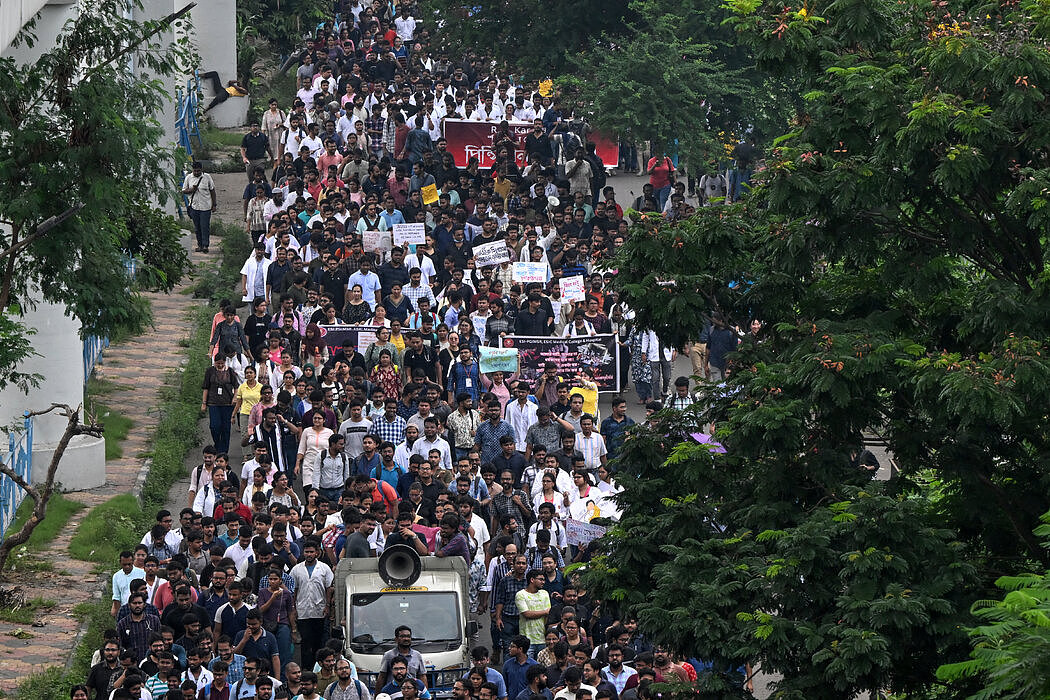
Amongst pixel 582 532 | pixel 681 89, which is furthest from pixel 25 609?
pixel 681 89

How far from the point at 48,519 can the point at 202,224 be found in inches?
427

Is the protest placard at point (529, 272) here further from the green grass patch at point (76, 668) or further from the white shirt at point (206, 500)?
the green grass patch at point (76, 668)

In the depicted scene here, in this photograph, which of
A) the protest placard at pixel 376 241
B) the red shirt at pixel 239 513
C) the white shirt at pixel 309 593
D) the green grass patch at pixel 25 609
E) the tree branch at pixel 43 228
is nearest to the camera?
the tree branch at pixel 43 228

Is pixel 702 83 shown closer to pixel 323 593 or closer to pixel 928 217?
pixel 323 593

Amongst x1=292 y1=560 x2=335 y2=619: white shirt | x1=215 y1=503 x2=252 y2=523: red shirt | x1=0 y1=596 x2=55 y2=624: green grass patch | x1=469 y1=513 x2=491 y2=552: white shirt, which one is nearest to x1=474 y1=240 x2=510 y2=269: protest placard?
x1=469 y1=513 x2=491 y2=552: white shirt

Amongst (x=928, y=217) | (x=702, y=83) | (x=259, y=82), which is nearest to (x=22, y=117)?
(x=928, y=217)

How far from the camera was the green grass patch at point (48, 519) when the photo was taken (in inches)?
782

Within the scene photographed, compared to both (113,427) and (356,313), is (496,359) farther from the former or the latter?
(113,427)

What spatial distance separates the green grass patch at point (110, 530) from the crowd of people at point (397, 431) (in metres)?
0.60

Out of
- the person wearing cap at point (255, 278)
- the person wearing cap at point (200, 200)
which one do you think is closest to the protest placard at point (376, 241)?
the person wearing cap at point (255, 278)

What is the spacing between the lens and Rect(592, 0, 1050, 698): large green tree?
1074cm

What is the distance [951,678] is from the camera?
32.7 feet

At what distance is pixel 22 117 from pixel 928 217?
8.31 metres

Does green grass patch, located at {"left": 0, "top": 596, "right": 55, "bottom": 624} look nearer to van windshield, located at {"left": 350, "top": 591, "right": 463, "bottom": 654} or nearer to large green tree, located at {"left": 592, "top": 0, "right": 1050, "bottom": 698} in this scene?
van windshield, located at {"left": 350, "top": 591, "right": 463, "bottom": 654}
